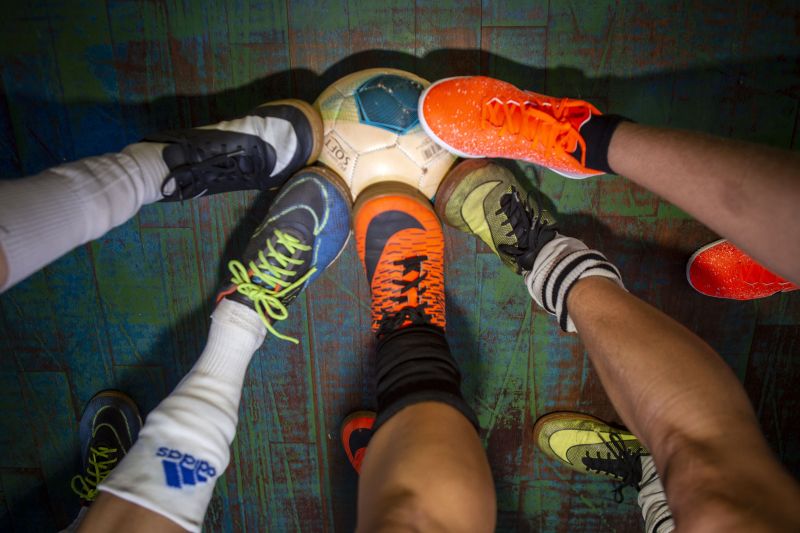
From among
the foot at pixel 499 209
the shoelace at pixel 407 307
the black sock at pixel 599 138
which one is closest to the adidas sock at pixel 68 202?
the shoelace at pixel 407 307

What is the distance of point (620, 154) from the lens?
2.97 ft

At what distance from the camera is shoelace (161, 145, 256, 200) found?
0.99 meters

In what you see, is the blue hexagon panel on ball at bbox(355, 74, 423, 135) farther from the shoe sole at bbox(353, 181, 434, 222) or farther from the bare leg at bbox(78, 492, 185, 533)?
the bare leg at bbox(78, 492, 185, 533)

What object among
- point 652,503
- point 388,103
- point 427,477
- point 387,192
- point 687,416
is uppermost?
point 388,103

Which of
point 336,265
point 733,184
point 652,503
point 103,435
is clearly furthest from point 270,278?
point 652,503

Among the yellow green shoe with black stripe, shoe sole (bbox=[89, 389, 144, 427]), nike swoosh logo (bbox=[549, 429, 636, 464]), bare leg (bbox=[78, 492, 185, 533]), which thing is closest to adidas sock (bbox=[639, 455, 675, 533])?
the yellow green shoe with black stripe

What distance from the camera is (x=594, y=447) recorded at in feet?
4.55

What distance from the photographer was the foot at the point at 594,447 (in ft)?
4.49

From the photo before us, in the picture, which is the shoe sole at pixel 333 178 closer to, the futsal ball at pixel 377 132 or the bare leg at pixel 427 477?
the futsal ball at pixel 377 132

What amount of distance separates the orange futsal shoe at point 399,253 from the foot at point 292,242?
0.08 meters

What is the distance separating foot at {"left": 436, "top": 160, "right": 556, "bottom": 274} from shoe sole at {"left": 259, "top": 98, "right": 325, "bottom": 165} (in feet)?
1.13

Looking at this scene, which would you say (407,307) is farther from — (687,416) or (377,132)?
(687,416)

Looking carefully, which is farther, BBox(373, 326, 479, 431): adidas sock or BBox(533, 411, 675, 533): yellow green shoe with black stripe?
BBox(533, 411, 675, 533): yellow green shoe with black stripe

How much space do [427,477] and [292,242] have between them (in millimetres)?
662
